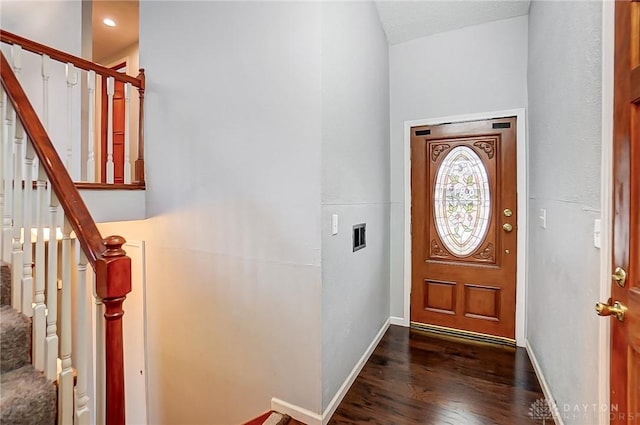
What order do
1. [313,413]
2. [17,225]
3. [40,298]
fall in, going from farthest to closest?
[313,413] < [17,225] < [40,298]

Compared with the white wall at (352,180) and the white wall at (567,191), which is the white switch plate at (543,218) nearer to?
the white wall at (567,191)

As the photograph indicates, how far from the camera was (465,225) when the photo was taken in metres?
3.00

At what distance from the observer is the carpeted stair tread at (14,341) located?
129cm

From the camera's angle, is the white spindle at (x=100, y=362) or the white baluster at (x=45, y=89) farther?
the white baluster at (x=45, y=89)

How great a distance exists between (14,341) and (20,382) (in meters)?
0.18

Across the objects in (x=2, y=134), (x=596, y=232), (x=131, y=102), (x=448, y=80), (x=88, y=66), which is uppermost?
(x=131, y=102)

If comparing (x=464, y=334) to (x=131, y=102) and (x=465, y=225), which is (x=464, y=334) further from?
(x=131, y=102)

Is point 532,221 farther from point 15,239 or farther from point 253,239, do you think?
point 15,239

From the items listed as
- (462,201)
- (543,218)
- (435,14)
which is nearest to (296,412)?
(543,218)

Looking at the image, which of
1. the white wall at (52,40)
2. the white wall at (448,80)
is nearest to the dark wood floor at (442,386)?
the white wall at (448,80)

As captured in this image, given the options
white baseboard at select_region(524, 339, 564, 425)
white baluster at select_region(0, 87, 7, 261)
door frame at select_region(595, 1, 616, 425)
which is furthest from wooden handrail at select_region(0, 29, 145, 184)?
white baseboard at select_region(524, 339, 564, 425)

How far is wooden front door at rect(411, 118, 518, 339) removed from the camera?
9.34 feet

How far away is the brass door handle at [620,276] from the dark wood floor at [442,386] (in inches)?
49.7

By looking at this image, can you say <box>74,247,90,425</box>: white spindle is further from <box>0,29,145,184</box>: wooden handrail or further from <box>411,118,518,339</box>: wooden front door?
<box>411,118,518,339</box>: wooden front door
